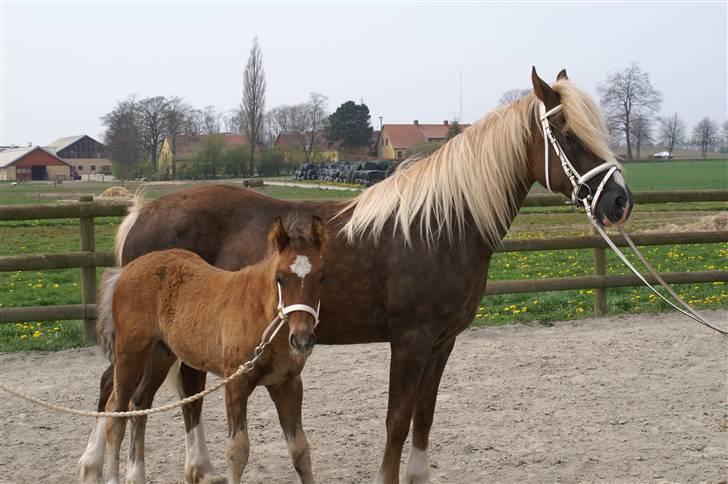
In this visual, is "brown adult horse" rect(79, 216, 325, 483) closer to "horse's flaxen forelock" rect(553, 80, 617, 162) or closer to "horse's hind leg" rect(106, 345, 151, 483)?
"horse's hind leg" rect(106, 345, 151, 483)

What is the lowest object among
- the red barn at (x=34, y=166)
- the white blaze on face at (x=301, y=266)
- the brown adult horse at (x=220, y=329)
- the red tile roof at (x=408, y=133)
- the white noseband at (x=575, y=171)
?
the brown adult horse at (x=220, y=329)

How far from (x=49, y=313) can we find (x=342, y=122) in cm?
5159

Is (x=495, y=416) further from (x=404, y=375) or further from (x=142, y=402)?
(x=142, y=402)

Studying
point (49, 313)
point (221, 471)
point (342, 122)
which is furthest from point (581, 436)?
point (342, 122)

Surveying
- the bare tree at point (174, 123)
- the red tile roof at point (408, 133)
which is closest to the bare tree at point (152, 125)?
the bare tree at point (174, 123)

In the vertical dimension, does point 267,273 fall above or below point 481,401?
above

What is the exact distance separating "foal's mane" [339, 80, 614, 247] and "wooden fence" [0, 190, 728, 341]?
232 centimetres

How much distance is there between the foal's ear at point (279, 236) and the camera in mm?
3123

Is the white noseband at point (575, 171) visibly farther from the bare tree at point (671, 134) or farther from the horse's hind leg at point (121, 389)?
the bare tree at point (671, 134)

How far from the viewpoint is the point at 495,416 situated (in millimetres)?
5277

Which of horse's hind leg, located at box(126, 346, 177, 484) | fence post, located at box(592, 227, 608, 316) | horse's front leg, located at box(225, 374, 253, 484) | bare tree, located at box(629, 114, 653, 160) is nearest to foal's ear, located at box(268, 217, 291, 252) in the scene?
horse's front leg, located at box(225, 374, 253, 484)

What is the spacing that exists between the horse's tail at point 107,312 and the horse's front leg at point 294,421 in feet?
3.57

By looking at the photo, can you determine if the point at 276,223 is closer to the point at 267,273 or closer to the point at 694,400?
the point at 267,273

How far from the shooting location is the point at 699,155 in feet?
275
